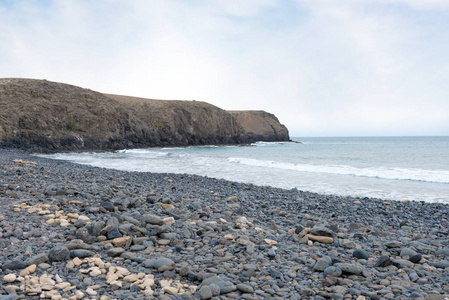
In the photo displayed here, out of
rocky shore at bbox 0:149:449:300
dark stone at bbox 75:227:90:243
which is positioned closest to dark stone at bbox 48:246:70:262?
rocky shore at bbox 0:149:449:300

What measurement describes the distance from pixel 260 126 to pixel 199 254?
8786 centimetres

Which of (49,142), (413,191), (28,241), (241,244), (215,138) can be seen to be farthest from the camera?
(215,138)

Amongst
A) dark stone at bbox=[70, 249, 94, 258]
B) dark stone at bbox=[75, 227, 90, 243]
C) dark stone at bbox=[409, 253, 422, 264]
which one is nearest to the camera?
dark stone at bbox=[70, 249, 94, 258]

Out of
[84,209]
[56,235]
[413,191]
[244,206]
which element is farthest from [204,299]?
[413,191]

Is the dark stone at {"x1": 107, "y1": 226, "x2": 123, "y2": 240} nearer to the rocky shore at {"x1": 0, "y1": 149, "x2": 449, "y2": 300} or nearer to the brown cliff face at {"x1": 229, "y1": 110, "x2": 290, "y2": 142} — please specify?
the rocky shore at {"x1": 0, "y1": 149, "x2": 449, "y2": 300}

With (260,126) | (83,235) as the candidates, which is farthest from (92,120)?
(260,126)

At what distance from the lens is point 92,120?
44.2 m

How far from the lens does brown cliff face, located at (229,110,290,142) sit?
89.4m

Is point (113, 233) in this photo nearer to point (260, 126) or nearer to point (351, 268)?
point (351, 268)

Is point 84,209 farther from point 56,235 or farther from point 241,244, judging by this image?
point 241,244

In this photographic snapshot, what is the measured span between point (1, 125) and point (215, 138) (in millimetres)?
40316

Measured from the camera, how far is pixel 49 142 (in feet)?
117

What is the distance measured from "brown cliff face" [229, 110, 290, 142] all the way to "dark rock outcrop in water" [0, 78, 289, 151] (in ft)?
57.9

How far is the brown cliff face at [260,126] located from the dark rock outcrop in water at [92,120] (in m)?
17.7
